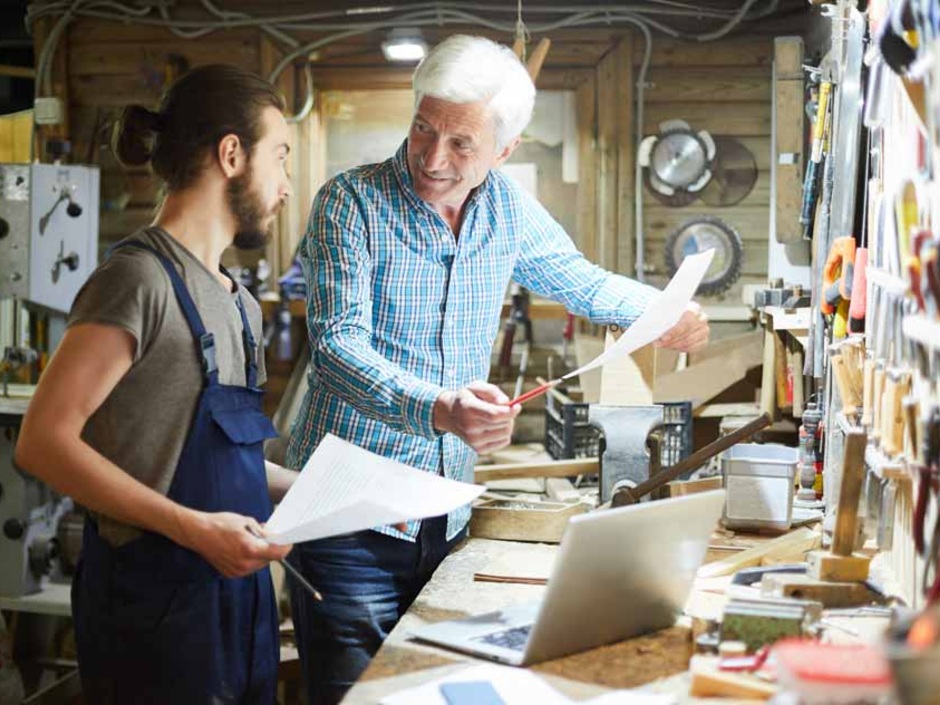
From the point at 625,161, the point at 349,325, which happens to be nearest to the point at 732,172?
the point at 625,161

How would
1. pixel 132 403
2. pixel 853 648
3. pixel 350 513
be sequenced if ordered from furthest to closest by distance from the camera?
pixel 132 403
pixel 350 513
pixel 853 648

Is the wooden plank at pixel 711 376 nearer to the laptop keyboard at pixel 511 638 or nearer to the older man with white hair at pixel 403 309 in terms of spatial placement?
the older man with white hair at pixel 403 309

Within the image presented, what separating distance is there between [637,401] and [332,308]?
34.7 inches

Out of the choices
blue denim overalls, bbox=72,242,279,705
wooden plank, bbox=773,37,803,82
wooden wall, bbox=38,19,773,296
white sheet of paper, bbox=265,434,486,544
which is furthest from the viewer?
wooden wall, bbox=38,19,773,296

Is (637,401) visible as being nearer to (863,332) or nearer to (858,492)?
(863,332)

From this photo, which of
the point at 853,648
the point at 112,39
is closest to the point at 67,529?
the point at 112,39

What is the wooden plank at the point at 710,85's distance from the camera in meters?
5.61

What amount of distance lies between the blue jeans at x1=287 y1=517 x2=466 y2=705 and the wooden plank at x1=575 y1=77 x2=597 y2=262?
338 centimetres

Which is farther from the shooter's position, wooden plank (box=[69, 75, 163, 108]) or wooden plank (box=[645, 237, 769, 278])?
wooden plank (box=[69, 75, 163, 108])

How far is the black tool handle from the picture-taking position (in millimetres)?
2590

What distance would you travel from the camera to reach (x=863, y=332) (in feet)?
8.12

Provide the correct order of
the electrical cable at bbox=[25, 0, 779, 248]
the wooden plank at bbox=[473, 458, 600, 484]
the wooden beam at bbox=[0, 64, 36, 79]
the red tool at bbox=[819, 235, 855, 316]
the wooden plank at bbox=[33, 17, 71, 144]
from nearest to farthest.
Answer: the red tool at bbox=[819, 235, 855, 316] < the wooden plank at bbox=[473, 458, 600, 484] < the electrical cable at bbox=[25, 0, 779, 248] < the wooden plank at bbox=[33, 17, 71, 144] < the wooden beam at bbox=[0, 64, 36, 79]

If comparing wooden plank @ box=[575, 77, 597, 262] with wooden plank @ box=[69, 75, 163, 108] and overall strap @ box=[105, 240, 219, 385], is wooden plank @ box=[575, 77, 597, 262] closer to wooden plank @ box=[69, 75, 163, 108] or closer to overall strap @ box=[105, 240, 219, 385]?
wooden plank @ box=[69, 75, 163, 108]

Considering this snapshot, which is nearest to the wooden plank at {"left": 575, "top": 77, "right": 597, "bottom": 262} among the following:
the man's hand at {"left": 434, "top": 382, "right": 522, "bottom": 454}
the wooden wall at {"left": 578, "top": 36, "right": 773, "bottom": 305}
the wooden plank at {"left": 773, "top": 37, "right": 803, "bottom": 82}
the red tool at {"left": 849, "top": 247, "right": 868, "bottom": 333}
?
the wooden wall at {"left": 578, "top": 36, "right": 773, "bottom": 305}
